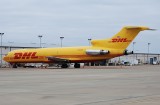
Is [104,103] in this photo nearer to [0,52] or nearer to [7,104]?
[7,104]

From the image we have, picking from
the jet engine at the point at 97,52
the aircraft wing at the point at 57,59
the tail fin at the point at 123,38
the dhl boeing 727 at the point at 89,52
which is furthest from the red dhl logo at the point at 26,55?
the tail fin at the point at 123,38

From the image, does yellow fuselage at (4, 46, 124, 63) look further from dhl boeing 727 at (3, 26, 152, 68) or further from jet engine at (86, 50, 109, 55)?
jet engine at (86, 50, 109, 55)

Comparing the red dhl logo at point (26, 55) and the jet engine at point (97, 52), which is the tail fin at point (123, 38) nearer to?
the jet engine at point (97, 52)

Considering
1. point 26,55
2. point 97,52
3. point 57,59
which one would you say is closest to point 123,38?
point 97,52

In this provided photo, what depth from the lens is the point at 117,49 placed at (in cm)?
7006

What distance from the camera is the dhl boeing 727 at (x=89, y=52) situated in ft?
229

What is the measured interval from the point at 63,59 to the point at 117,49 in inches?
431

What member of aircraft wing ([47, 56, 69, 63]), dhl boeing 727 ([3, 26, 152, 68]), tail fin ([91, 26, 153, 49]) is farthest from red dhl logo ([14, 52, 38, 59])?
tail fin ([91, 26, 153, 49])

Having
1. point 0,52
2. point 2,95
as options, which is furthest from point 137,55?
point 2,95

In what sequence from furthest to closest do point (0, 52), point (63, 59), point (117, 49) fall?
point (0, 52) → point (63, 59) → point (117, 49)

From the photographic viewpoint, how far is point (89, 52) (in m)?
71.1

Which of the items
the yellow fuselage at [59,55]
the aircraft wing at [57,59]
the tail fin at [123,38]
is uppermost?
the tail fin at [123,38]

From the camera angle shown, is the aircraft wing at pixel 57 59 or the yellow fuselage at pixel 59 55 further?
the aircraft wing at pixel 57 59

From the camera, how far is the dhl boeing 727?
6969cm
